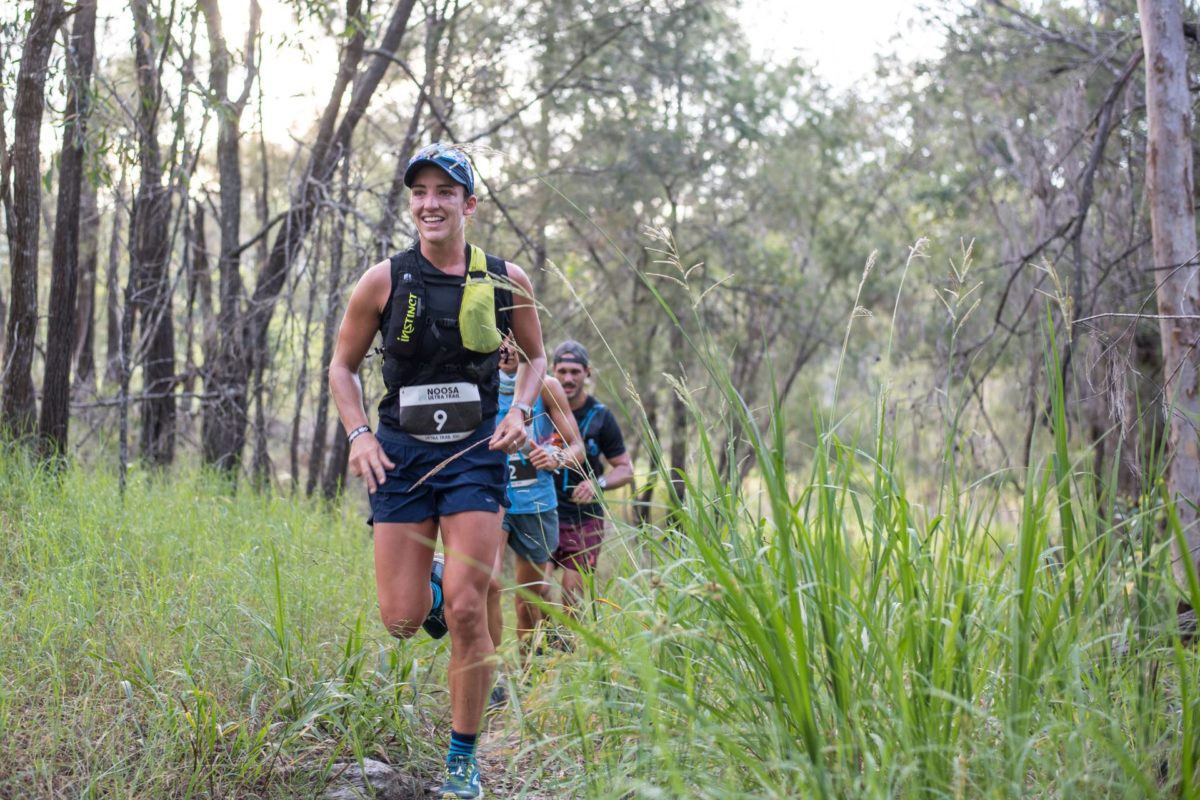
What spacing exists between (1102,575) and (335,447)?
32.2ft

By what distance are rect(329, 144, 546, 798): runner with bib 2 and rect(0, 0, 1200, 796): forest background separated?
461mm

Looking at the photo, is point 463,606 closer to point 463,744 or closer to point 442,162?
point 463,744

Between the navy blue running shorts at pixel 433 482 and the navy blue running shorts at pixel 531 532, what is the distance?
5.59 feet

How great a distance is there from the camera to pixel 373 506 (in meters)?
4.34

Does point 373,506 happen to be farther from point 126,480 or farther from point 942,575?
point 126,480

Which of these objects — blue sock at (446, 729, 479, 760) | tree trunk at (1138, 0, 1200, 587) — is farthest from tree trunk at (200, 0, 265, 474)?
tree trunk at (1138, 0, 1200, 587)

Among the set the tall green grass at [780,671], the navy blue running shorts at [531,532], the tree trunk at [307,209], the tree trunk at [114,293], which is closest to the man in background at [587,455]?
the navy blue running shorts at [531,532]

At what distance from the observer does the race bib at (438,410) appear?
168 inches

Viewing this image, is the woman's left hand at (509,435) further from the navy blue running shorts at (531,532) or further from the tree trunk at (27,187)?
the tree trunk at (27,187)

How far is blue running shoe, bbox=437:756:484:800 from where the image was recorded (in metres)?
3.95

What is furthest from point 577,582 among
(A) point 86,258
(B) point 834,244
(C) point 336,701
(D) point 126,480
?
(B) point 834,244

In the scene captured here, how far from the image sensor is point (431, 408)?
14.0 ft

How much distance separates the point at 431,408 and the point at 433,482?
0.27 meters

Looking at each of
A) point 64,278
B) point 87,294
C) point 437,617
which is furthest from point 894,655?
point 87,294
